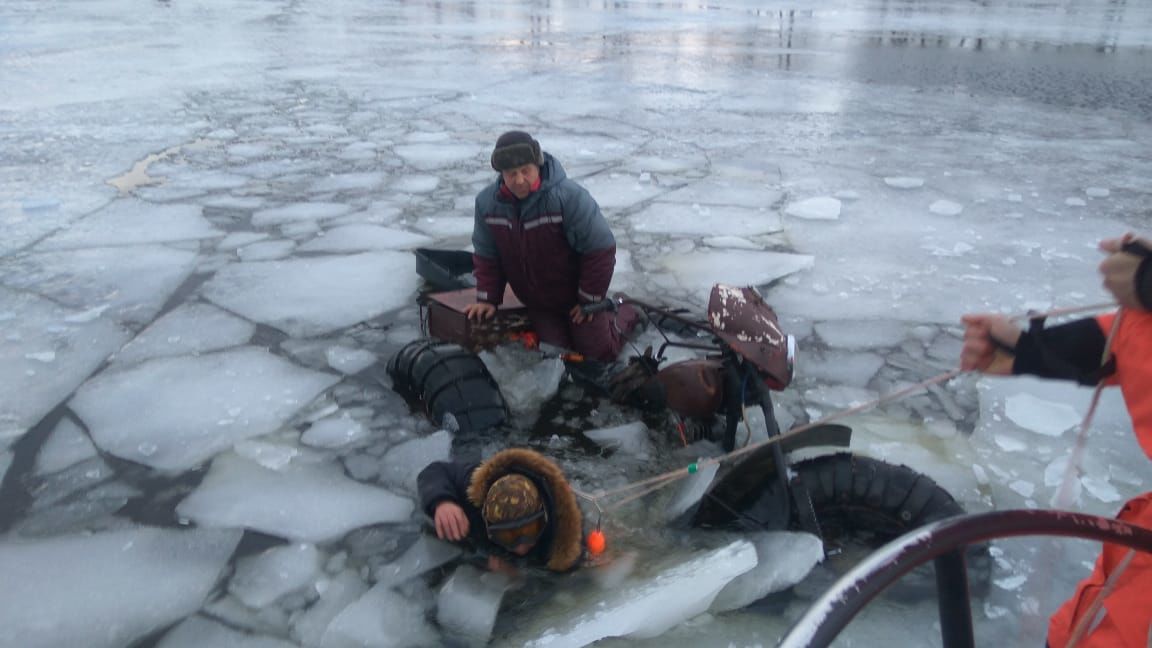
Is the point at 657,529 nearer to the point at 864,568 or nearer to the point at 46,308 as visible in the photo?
the point at 864,568

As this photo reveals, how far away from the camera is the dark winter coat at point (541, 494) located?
2.10 meters

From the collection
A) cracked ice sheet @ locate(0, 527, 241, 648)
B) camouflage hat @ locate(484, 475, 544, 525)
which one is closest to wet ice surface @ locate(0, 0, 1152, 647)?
cracked ice sheet @ locate(0, 527, 241, 648)

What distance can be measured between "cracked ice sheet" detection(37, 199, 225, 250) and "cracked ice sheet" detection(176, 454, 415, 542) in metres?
2.69

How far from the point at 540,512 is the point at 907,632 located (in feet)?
3.21

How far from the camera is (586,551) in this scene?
2201 millimetres

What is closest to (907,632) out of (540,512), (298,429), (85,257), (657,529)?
(657,529)

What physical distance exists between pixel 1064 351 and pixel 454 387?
1.91 m

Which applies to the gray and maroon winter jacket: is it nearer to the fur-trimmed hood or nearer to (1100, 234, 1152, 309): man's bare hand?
the fur-trimmed hood

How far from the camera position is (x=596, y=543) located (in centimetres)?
217

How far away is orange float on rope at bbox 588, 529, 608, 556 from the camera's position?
2.17 metres

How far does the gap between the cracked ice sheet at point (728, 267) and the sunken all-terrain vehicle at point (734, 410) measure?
1236mm

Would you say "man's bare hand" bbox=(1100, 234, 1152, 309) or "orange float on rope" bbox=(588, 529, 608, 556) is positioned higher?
"man's bare hand" bbox=(1100, 234, 1152, 309)

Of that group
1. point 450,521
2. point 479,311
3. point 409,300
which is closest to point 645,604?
point 450,521

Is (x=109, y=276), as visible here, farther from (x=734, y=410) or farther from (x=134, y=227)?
(x=734, y=410)
